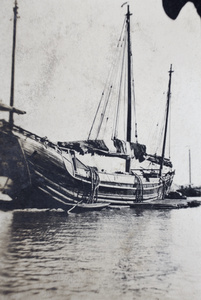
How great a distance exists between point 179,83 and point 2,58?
2.25 metres

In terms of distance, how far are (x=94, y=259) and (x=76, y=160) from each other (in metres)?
2.01

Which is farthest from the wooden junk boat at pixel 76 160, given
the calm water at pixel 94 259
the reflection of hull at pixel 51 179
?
the calm water at pixel 94 259

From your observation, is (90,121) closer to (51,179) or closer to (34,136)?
(34,136)

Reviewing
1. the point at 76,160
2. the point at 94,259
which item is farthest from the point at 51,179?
the point at 94,259

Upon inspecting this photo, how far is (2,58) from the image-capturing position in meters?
3.08

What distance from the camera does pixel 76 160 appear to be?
4742 mm

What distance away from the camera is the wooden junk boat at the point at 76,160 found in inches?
133

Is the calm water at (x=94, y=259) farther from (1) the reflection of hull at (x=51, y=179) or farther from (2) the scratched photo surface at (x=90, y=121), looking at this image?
(1) the reflection of hull at (x=51, y=179)

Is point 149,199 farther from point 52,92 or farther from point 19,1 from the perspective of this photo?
point 19,1

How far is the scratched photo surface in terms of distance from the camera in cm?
260

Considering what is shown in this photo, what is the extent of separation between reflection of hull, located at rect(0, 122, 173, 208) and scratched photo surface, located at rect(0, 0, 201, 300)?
0.04 meters

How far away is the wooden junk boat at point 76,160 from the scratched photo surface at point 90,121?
4 cm

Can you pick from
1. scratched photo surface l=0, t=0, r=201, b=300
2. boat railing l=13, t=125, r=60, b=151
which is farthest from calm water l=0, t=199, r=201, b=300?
boat railing l=13, t=125, r=60, b=151

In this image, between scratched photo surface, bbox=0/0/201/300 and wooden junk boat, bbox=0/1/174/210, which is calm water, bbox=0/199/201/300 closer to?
scratched photo surface, bbox=0/0/201/300
